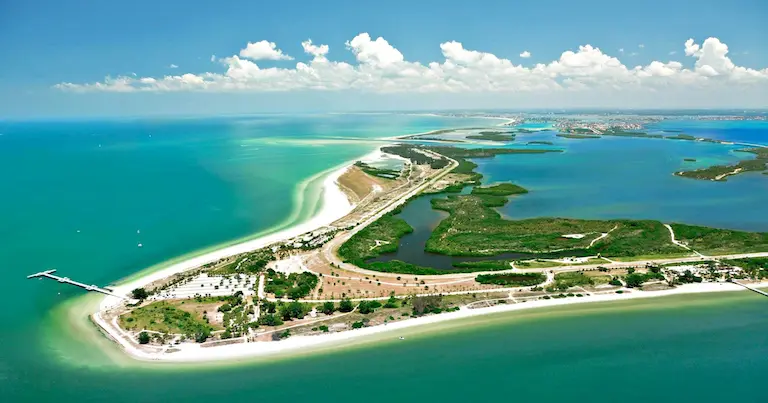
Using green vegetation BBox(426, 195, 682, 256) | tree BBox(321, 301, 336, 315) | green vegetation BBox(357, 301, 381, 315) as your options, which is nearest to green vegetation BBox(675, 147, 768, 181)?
green vegetation BBox(426, 195, 682, 256)

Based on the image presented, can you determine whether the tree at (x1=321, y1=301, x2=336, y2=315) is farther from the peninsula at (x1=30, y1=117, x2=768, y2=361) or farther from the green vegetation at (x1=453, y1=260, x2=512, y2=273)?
the green vegetation at (x1=453, y1=260, x2=512, y2=273)

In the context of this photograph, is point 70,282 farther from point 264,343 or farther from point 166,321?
point 264,343

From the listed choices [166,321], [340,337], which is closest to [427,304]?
[340,337]

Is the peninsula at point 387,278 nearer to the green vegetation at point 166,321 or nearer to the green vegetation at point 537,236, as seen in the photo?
the green vegetation at point 166,321

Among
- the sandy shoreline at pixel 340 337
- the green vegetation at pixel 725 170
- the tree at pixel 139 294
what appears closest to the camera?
the sandy shoreline at pixel 340 337

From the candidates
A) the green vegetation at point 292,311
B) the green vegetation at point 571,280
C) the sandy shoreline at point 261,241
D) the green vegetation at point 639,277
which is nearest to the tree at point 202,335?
the green vegetation at point 292,311

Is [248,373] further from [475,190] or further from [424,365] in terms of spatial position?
[475,190]
